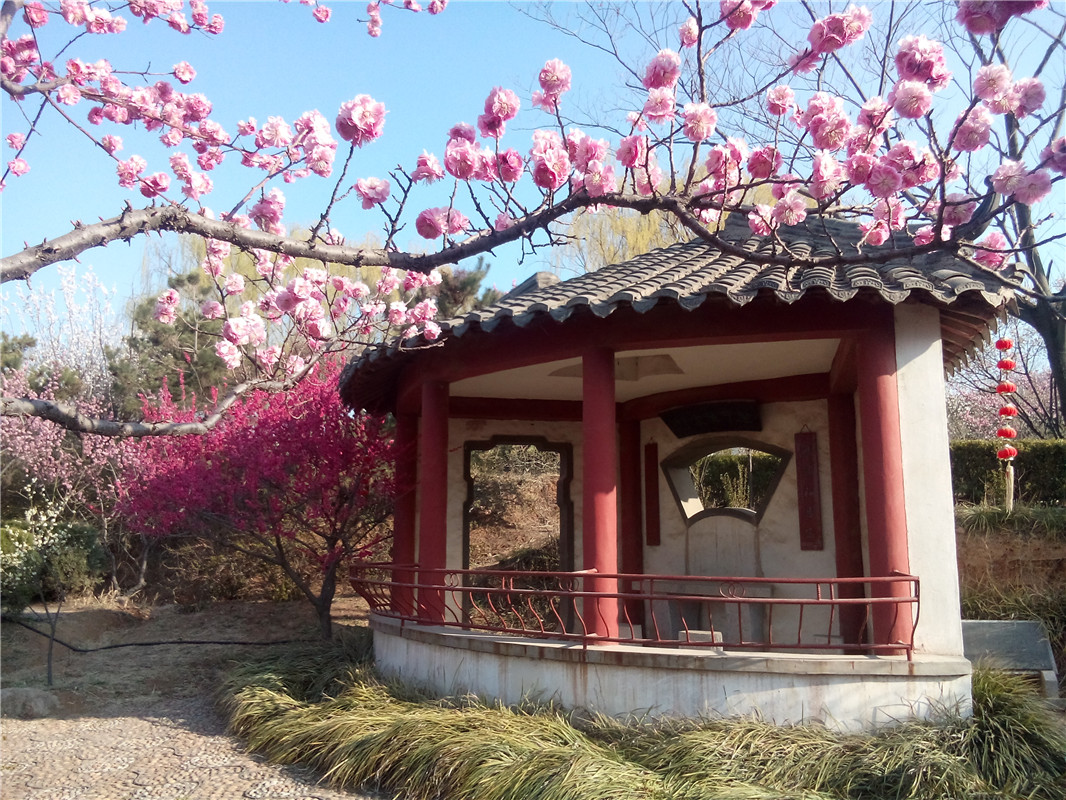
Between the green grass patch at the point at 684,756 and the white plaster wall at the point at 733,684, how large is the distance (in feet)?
0.40

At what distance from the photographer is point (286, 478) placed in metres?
9.45

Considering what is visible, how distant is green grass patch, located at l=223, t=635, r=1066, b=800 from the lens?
4500 mm

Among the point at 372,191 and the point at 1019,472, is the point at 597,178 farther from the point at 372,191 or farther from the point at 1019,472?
the point at 1019,472

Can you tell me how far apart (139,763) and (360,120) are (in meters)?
4.99

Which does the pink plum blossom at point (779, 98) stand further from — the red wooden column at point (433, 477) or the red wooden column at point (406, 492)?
the red wooden column at point (406, 492)

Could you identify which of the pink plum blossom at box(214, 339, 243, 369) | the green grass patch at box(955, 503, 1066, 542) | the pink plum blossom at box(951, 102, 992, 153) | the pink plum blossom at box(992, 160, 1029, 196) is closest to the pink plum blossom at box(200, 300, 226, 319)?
the pink plum blossom at box(214, 339, 243, 369)

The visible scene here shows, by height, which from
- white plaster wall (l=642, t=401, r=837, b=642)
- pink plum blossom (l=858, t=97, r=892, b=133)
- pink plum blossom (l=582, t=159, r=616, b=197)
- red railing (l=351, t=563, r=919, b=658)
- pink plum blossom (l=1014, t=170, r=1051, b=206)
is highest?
pink plum blossom (l=858, t=97, r=892, b=133)

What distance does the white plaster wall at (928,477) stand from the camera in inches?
220

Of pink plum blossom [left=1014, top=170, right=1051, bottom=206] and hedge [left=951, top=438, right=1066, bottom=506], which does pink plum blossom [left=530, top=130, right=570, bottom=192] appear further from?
hedge [left=951, top=438, right=1066, bottom=506]

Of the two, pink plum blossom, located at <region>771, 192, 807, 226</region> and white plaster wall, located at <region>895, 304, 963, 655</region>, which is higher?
pink plum blossom, located at <region>771, 192, 807, 226</region>

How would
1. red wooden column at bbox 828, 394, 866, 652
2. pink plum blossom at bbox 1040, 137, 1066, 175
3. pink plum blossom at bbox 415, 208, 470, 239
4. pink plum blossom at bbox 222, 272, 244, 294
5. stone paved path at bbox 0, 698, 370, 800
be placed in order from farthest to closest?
red wooden column at bbox 828, 394, 866, 652 < pink plum blossom at bbox 222, 272, 244, 294 < stone paved path at bbox 0, 698, 370, 800 < pink plum blossom at bbox 415, 208, 470, 239 < pink plum blossom at bbox 1040, 137, 1066, 175

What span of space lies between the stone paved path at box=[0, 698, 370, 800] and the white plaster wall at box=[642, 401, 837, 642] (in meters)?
4.50

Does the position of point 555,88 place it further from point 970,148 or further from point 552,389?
point 552,389

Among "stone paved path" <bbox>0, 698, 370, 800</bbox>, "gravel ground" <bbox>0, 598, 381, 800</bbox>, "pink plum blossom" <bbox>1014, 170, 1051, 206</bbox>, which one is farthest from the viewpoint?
"gravel ground" <bbox>0, 598, 381, 800</bbox>
